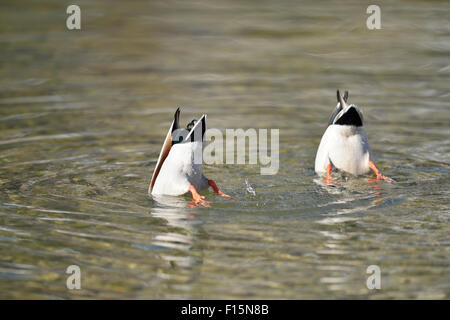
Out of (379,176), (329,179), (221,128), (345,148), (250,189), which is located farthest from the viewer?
(221,128)

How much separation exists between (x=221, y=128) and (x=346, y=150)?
7.34 ft

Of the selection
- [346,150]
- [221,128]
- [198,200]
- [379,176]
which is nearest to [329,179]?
[346,150]

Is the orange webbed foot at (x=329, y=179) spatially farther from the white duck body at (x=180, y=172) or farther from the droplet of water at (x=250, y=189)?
the white duck body at (x=180, y=172)

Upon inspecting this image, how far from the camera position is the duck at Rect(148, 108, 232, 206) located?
6992mm

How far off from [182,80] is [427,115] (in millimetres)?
4032

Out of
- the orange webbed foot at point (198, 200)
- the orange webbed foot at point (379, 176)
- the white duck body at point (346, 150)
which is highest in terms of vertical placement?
the white duck body at point (346, 150)

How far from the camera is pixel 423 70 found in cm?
1219

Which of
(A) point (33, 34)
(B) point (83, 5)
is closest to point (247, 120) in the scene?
(A) point (33, 34)

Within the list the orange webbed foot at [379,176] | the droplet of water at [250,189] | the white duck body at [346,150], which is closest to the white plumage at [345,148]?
the white duck body at [346,150]

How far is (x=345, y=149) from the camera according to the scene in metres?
7.91

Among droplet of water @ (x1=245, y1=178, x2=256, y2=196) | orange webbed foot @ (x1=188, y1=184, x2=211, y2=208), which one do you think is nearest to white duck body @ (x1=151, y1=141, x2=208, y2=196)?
orange webbed foot @ (x1=188, y1=184, x2=211, y2=208)

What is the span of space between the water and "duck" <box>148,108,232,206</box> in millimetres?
163

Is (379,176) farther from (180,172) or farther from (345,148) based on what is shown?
(180,172)

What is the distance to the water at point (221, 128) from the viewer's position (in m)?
5.50
